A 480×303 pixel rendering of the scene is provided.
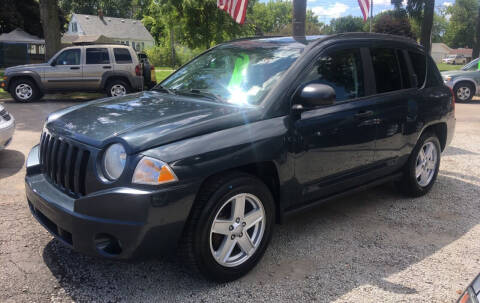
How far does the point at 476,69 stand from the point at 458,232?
44.7 feet

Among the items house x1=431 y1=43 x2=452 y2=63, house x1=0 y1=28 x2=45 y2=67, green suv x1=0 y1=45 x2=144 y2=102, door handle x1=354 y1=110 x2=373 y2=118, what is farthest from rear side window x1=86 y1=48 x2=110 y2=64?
house x1=431 y1=43 x2=452 y2=63

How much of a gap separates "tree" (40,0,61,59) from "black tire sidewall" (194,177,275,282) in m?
15.8

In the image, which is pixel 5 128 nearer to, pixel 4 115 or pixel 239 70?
pixel 4 115

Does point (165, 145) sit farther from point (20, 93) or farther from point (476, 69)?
point (476, 69)

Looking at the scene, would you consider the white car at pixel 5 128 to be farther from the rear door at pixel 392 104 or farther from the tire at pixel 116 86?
the tire at pixel 116 86

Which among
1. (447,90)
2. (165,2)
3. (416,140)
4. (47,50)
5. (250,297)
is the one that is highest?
(165,2)

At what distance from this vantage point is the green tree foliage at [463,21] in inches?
3600

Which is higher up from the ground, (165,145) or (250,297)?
(165,145)

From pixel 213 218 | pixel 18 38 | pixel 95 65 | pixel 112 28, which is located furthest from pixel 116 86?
pixel 112 28

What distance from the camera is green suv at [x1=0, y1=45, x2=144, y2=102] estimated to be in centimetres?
1342

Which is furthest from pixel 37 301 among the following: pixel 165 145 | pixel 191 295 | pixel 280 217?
pixel 280 217

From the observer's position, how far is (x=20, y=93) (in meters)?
13.4

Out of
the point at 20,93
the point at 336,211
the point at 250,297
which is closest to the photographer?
the point at 250,297

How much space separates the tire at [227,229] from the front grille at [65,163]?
0.78 meters
